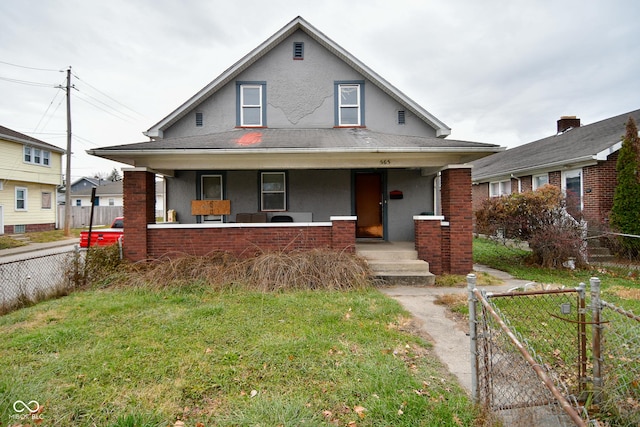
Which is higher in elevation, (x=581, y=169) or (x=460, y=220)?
(x=581, y=169)

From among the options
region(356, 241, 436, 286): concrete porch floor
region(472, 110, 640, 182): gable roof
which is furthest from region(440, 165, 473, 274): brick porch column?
region(472, 110, 640, 182): gable roof

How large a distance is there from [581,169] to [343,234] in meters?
10.5

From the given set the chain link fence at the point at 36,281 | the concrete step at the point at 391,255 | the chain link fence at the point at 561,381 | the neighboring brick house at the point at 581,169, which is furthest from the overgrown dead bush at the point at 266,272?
the neighboring brick house at the point at 581,169

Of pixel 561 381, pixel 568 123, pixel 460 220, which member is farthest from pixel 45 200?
pixel 568 123

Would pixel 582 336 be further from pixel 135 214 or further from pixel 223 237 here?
pixel 135 214

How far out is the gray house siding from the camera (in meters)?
10.5

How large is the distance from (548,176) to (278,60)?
12391 mm

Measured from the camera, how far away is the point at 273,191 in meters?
10.5

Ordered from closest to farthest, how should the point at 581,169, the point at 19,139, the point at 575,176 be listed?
the point at 581,169 → the point at 575,176 → the point at 19,139

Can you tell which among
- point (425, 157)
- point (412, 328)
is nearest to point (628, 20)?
point (425, 157)

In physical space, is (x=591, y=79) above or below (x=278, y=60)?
above

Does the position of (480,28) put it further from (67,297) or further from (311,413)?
(67,297)

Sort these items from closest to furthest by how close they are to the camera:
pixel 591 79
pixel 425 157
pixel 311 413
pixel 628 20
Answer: pixel 311 413
pixel 425 157
pixel 628 20
pixel 591 79

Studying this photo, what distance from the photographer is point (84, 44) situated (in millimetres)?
12594
